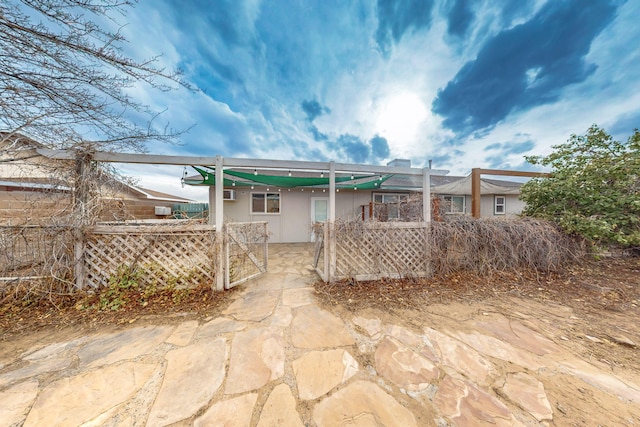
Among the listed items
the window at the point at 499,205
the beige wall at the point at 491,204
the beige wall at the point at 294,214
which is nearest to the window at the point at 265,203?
the beige wall at the point at 294,214

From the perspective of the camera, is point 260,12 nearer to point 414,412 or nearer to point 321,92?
point 321,92

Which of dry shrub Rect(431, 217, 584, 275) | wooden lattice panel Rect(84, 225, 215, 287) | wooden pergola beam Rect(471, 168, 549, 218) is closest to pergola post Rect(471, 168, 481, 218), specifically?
wooden pergola beam Rect(471, 168, 549, 218)

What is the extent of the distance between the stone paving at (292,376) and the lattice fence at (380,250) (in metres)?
1.31

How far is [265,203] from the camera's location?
26.1ft

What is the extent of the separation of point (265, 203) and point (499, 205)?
38.4 ft

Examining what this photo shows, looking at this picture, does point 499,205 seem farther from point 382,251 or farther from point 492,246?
point 382,251

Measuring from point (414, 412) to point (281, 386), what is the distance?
100cm

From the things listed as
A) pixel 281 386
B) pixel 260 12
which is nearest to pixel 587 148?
pixel 281 386

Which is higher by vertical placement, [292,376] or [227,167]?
[227,167]

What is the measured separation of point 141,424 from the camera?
131cm

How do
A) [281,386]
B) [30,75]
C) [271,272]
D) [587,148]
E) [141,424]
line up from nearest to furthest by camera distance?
[141,424]
[281,386]
[30,75]
[271,272]
[587,148]

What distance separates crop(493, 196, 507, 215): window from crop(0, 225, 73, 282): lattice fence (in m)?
14.7

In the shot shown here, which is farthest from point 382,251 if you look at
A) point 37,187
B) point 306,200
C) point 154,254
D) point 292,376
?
point 37,187

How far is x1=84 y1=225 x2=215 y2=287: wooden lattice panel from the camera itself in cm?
312
